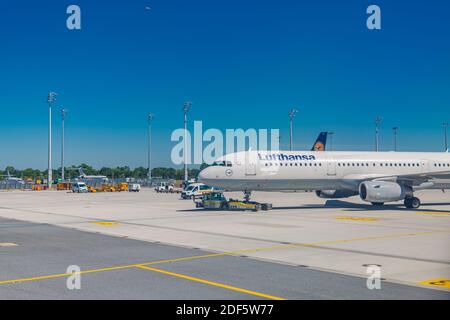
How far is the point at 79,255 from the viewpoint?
1772 cm

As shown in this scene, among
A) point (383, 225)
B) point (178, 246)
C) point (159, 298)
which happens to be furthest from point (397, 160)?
point (159, 298)

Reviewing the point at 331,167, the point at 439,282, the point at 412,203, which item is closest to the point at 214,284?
the point at 439,282

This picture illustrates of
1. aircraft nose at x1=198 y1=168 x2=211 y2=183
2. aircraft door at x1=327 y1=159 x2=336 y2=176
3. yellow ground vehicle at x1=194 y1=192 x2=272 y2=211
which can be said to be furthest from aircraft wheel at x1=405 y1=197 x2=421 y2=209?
aircraft nose at x1=198 y1=168 x2=211 y2=183

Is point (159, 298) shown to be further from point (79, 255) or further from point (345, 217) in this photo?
point (345, 217)

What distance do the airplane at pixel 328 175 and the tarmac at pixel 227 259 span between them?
9.87 m

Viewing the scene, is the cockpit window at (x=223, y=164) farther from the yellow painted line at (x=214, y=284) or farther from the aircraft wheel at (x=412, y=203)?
the yellow painted line at (x=214, y=284)

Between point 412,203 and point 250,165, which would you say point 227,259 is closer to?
point 250,165

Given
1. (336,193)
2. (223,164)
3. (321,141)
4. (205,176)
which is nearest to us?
(205,176)

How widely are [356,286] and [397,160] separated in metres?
35.4

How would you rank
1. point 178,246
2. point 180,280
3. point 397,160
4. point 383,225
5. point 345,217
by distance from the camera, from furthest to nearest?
1. point 397,160
2. point 345,217
3. point 383,225
4. point 178,246
5. point 180,280

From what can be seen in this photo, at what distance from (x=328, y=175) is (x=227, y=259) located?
2704cm

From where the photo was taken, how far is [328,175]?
42250 mm
